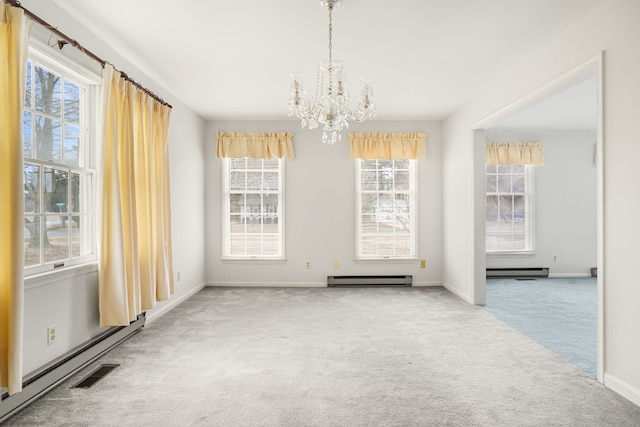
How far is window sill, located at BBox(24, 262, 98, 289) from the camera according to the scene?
2312 mm

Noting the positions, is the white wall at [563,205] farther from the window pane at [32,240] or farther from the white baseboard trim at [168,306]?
the window pane at [32,240]

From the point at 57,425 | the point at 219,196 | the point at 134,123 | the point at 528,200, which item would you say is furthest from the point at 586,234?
the point at 57,425

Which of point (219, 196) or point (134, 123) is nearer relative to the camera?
point (134, 123)

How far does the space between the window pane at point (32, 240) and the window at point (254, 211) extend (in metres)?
3.32

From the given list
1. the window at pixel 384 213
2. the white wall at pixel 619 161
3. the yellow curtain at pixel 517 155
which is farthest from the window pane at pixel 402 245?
the white wall at pixel 619 161

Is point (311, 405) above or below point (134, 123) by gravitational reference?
below

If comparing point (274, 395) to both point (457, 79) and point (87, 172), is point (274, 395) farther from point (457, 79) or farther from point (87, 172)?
point (457, 79)

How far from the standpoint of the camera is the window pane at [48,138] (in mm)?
2473

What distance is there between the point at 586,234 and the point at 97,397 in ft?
24.3

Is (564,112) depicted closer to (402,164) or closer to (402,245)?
Answer: (402,164)

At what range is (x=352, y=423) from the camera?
204 cm

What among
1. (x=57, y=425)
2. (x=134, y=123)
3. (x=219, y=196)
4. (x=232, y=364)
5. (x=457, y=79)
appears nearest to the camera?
(x=57, y=425)

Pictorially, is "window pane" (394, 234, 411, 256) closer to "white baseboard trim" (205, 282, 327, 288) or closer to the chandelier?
"white baseboard trim" (205, 282, 327, 288)

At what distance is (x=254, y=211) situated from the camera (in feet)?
19.0
